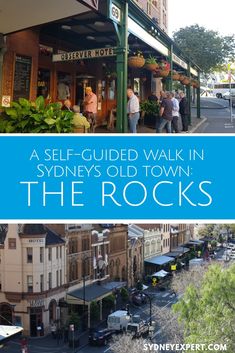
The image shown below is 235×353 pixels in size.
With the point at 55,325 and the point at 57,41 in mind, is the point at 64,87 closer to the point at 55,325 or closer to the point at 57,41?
the point at 57,41

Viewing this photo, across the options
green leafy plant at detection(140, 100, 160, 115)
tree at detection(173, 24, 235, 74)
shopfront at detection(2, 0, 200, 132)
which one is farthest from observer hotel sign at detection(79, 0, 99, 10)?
tree at detection(173, 24, 235, 74)

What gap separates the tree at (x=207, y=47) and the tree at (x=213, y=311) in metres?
13.7

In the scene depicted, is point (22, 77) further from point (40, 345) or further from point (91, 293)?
point (40, 345)

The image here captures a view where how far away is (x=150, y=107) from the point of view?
46.8 feet

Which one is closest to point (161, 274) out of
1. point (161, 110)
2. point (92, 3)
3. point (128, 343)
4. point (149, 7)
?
point (128, 343)

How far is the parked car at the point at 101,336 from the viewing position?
15.7 meters

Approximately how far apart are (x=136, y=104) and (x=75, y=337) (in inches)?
368

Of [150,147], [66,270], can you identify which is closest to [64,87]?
[66,270]

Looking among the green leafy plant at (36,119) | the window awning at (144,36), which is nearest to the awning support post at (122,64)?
the window awning at (144,36)

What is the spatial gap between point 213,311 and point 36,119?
6834 mm

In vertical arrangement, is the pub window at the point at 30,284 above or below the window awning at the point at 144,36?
below

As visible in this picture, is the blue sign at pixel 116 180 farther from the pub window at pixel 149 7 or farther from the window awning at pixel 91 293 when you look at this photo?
the pub window at pixel 149 7

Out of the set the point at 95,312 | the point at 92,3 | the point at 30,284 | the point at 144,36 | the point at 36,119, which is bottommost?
the point at 95,312

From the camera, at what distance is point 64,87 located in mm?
11805
